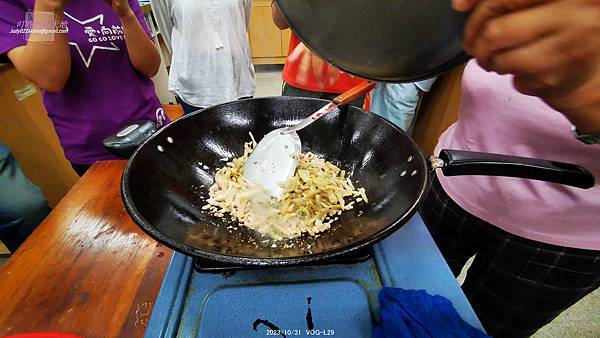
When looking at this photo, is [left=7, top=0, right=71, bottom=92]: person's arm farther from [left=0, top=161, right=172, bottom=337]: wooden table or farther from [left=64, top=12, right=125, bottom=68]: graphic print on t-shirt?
[left=0, top=161, right=172, bottom=337]: wooden table

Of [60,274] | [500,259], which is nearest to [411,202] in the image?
[500,259]

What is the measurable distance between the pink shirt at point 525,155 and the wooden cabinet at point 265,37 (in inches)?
124

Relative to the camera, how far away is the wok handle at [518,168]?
1.60 ft

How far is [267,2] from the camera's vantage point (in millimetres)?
3328

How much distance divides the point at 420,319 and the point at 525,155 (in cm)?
48

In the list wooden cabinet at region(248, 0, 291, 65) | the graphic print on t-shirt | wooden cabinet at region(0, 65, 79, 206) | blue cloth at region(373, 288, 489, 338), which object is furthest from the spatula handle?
wooden cabinet at region(248, 0, 291, 65)

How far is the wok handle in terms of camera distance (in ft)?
1.60

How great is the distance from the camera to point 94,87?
0.97 m

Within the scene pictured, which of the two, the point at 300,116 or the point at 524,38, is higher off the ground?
the point at 524,38

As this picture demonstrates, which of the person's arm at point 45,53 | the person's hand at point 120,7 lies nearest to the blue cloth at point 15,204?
the person's arm at point 45,53

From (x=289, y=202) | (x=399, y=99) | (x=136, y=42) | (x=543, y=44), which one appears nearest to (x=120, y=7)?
(x=136, y=42)

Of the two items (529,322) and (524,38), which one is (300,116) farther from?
(529,322)

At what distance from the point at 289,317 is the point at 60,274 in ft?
1.66

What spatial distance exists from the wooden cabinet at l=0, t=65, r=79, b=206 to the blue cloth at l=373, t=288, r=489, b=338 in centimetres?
183
